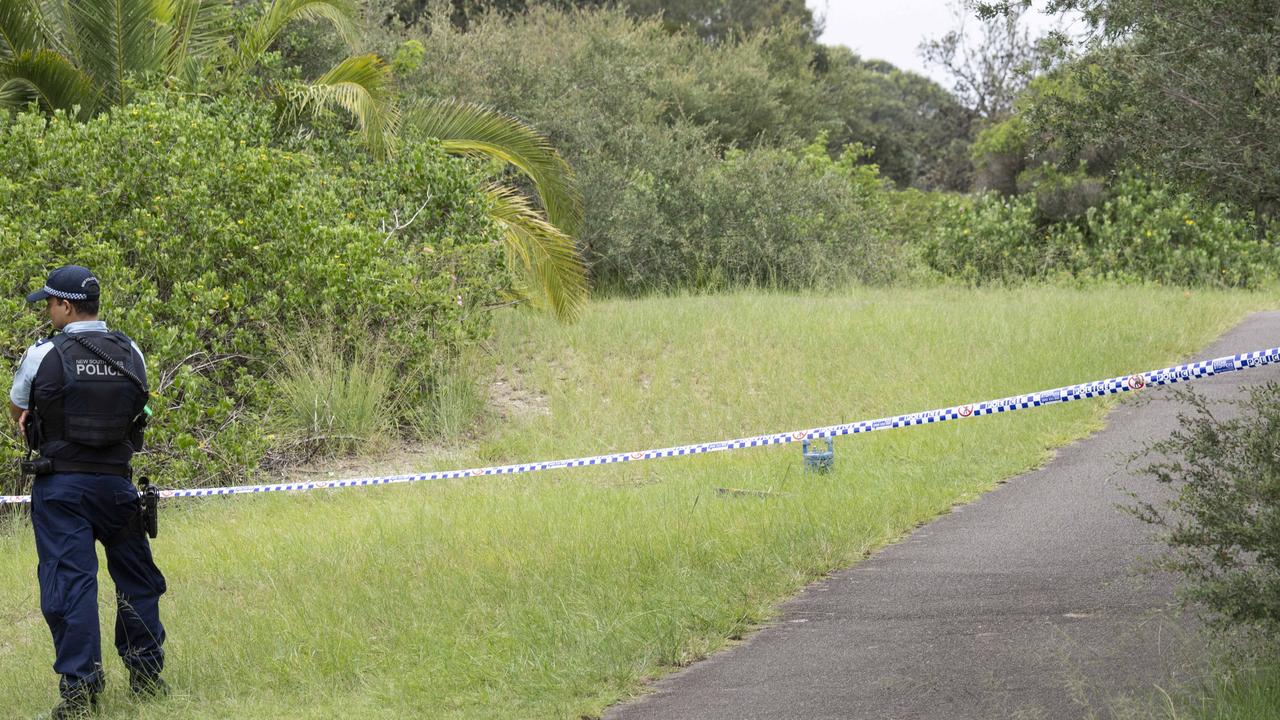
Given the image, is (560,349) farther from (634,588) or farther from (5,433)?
(634,588)

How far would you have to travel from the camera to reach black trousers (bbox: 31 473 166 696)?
554 centimetres

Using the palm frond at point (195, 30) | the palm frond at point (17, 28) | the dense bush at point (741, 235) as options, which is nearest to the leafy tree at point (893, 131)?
the dense bush at point (741, 235)

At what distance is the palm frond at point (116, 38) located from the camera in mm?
13180

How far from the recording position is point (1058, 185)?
23031 millimetres

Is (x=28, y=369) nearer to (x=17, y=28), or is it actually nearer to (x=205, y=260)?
(x=205, y=260)

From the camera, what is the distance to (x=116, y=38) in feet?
43.6

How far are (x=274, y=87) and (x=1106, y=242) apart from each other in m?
13.7

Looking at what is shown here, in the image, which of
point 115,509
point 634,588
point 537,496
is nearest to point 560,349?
point 537,496

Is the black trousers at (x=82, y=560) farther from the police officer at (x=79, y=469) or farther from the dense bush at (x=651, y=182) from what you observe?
the dense bush at (x=651, y=182)

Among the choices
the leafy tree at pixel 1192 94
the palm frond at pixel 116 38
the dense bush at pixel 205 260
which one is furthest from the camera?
the palm frond at pixel 116 38

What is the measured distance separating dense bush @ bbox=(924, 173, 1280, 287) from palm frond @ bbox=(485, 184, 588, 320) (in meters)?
8.72

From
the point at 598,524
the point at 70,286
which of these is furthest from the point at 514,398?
the point at 70,286

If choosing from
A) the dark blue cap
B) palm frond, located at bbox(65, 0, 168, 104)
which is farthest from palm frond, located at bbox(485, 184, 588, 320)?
the dark blue cap

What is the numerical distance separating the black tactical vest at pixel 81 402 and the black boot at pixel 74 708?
97 centimetres
